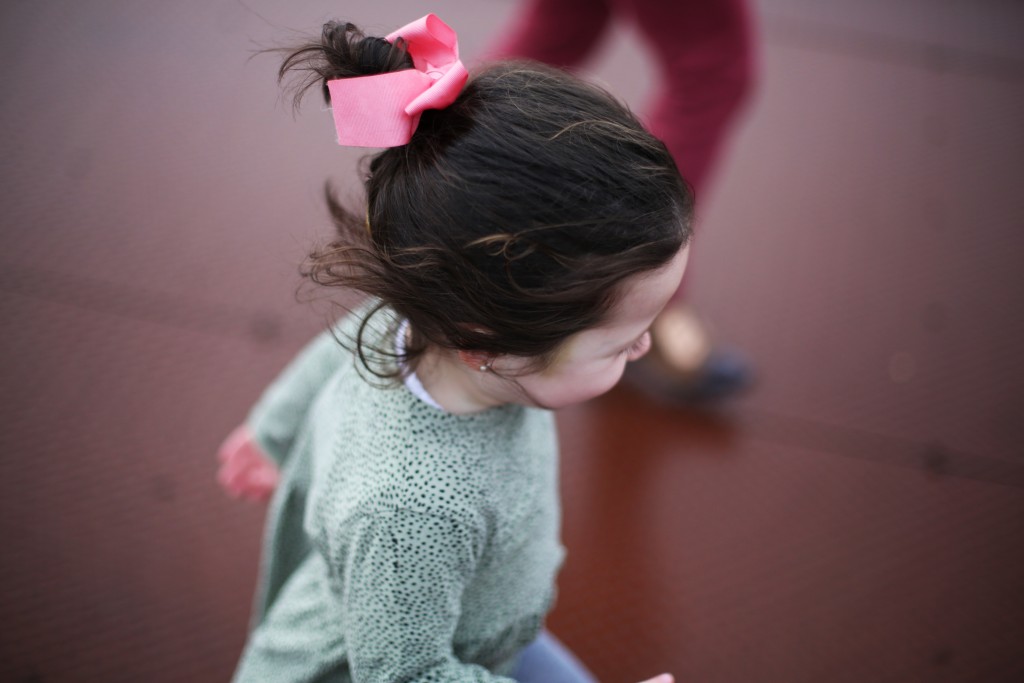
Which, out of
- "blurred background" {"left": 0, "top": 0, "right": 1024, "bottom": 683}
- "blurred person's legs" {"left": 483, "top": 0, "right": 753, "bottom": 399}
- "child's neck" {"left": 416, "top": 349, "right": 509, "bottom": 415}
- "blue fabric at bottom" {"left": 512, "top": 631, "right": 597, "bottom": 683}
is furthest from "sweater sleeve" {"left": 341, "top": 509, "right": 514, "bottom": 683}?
"blurred person's legs" {"left": 483, "top": 0, "right": 753, "bottom": 399}

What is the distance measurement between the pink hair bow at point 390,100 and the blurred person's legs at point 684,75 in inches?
28.1

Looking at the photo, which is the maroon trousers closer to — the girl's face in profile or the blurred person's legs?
the blurred person's legs

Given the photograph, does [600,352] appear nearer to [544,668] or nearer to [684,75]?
[544,668]

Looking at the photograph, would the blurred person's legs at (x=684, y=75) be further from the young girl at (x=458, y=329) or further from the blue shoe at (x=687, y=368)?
the young girl at (x=458, y=329)

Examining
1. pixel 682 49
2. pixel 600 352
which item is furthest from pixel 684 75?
pixel 600 352

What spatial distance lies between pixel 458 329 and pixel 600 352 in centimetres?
13

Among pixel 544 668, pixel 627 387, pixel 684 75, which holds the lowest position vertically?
pixel 544 668

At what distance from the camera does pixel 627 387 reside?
1596 millimetres

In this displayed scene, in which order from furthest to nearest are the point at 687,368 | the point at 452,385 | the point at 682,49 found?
the point at 687,368 < the point at 682,49 < the point at 452,385

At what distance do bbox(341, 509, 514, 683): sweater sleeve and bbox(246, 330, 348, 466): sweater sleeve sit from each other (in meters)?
0.33

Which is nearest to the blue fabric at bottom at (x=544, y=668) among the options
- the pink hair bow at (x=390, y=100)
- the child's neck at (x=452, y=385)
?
the child's neck at (x=452, y=385)

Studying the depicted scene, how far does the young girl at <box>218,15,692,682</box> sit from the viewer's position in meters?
0.60

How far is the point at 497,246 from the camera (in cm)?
59

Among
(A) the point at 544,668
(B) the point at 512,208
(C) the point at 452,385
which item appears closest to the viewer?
(B) the point at 512,208
